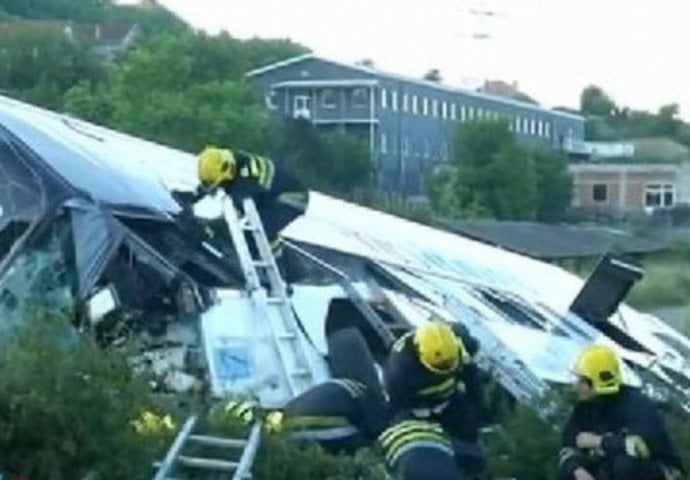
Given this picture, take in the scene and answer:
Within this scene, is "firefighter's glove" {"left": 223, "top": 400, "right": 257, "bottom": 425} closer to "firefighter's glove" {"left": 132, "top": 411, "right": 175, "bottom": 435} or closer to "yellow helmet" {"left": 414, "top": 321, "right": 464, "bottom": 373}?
"firefighter's glove" {"left": 132, "top": 411, "right": 175, "bottom": 435}

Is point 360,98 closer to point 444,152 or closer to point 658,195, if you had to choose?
point 444,152

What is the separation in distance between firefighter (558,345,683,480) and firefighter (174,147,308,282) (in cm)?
371

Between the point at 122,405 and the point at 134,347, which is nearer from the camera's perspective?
the point at 122,405

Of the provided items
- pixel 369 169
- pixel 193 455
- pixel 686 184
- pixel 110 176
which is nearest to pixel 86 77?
pixel 369 169

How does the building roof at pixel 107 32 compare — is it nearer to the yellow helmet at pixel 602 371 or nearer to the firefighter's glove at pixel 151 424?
the firefighter's glove at pixel 151 424

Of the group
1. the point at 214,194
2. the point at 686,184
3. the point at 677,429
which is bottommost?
the point at 686,184

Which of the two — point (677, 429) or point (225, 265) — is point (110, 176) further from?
point (677, 429)

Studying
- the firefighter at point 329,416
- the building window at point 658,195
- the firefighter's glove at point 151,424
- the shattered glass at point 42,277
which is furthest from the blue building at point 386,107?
the firefighter's glove at point 151,424

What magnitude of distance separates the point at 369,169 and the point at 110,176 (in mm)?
53693

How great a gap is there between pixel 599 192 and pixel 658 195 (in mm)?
3931

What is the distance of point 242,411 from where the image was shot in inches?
407

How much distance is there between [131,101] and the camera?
59.1 meters

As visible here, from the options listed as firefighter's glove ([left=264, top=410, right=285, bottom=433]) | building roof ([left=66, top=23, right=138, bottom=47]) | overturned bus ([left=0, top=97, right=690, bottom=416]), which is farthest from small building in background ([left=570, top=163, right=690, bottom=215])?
firefighter's glove ([left=264, top=410, right=285, bottom=433])

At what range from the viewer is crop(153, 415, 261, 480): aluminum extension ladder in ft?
30.3
